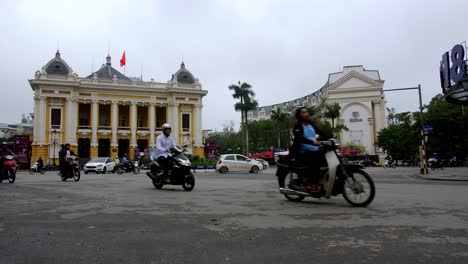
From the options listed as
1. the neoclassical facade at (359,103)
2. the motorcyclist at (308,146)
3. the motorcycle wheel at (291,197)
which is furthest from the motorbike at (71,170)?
the neoclassical facade at (359,103)

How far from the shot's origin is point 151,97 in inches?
2312

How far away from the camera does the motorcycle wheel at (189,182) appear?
9.50 meters

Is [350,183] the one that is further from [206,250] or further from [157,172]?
[157,172]

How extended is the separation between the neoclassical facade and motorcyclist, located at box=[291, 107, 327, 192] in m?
77.1

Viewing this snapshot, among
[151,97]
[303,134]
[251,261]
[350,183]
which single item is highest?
[151,97]

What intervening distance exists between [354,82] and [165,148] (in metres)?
80.7

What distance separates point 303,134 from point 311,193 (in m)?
1.01

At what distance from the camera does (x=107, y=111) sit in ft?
198

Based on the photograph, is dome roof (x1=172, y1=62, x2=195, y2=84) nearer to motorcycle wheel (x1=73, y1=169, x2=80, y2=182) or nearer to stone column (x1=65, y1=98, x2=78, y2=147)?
stone column (x1=65, y1=98, x2=78, y2=147)

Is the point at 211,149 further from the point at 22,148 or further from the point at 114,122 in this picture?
the point at 22,148

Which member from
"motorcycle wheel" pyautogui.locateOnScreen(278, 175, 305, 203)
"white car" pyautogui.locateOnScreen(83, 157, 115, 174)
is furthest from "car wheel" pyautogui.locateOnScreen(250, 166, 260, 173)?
"motorcycle wheel" pyautogui.locateOnScreen(278, 175, 305, 203)

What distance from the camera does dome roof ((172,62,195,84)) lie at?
60956 millimetres

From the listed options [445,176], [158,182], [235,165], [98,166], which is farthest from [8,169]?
[445,176]

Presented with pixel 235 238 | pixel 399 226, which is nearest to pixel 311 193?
pixel 399 226
